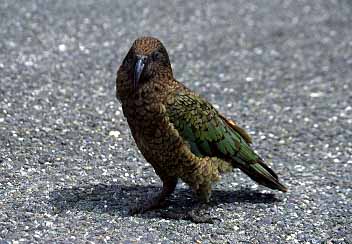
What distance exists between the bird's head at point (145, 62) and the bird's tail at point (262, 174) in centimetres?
117

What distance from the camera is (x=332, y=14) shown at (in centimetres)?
1288

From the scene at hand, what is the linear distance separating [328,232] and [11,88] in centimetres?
398

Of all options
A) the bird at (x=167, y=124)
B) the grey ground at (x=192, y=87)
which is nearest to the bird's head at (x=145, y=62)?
the bird at (x=167, y=124)

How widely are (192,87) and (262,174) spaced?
10.9 ft

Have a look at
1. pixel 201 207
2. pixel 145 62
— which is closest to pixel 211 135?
pixel 201 207

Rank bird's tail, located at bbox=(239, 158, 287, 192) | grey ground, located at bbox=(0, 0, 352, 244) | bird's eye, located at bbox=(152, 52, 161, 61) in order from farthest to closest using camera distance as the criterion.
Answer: bird's tail, located at bbox=(239, 158, 287, 192) → grey ground, located at bbox=(0, 0, 352, 244) → bird's eye, located at bbox=(152, 52, 161, 61)

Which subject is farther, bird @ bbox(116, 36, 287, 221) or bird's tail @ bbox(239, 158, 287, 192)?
bird's tail @ bbox(239, 158, 287, 192)

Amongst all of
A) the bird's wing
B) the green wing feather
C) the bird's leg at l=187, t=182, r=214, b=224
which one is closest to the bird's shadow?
the bird's leg at l=187, t=182, r=214, b=224

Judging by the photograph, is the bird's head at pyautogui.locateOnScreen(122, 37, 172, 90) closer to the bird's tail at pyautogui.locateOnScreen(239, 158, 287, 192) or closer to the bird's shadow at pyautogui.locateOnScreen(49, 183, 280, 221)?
the bird's shadow at pyautogui.locateOnScreen(49, 183, 280, 221)

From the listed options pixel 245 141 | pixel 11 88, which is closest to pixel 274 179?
pixel 245 141

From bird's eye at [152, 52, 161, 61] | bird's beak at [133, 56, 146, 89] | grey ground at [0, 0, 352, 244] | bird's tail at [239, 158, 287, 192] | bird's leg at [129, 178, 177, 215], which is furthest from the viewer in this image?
bird's tail at [239, 158, 287, 192]

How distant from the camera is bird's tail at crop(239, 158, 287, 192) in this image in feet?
20.1

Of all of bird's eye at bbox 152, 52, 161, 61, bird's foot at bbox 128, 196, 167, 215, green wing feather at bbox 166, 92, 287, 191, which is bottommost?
bird's foot at bbox 128, 196, 167, 215

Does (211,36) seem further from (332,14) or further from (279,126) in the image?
(279,126)
